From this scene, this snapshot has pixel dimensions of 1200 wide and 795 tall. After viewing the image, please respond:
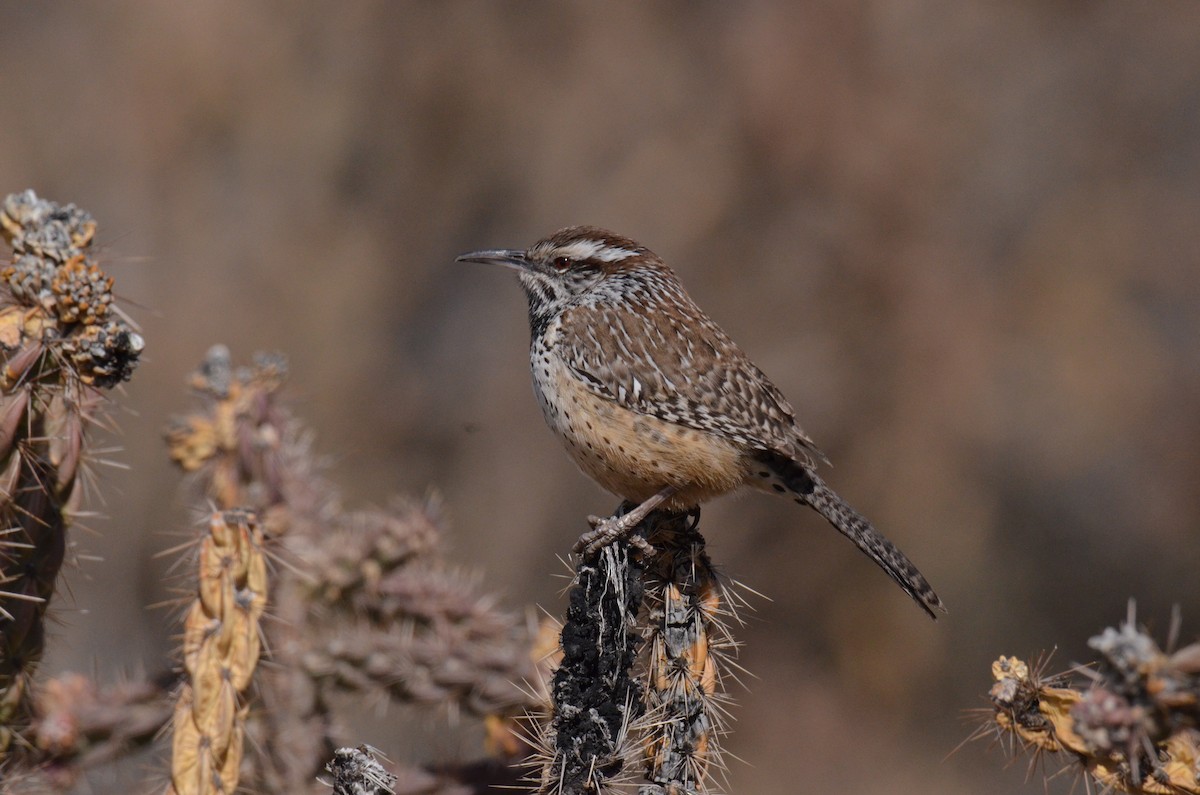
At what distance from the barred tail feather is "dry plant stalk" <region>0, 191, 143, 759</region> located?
1.39m

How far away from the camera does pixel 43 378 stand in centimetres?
210

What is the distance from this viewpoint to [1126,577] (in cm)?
638

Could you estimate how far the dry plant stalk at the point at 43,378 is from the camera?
206 cm

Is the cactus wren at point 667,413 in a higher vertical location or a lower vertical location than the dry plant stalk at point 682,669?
higher

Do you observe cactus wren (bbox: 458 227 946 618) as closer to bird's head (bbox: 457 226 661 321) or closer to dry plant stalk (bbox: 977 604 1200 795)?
bird's head (bbox: 457 226 661 321)

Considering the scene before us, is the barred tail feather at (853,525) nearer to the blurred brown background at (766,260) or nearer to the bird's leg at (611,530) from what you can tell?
the bird's leg at (611,530)

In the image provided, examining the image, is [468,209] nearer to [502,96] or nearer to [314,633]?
[502,96]

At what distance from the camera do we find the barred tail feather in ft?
8.36

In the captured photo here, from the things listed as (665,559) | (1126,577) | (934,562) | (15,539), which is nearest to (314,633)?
(15,539)

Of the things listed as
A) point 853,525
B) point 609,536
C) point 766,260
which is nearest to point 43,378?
point 609,536

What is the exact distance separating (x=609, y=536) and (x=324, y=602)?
114cm

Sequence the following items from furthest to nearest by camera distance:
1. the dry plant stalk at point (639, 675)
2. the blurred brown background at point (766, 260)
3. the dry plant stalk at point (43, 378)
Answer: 1. the blurred brown background at point (766, 260)
2. the dry plant stalk at point (43, 378)
3. the dry plant stalk at point (639, 675)

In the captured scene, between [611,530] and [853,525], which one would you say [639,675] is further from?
[853,525]

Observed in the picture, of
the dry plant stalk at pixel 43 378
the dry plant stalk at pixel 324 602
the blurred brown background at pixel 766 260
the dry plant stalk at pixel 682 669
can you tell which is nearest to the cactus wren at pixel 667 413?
the dry plant stalk at pixel 682 669
